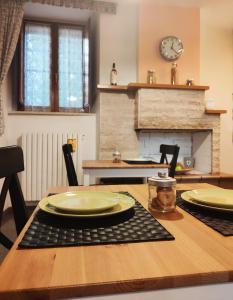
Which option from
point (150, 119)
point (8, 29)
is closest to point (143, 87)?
point (150, 119)

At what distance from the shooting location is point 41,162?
3.36 meters

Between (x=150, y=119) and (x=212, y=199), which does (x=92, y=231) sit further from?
(x=150, y=119)

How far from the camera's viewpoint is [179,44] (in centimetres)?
353

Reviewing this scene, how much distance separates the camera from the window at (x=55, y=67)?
11.6 ft

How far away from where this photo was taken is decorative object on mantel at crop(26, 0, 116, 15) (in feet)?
10.4

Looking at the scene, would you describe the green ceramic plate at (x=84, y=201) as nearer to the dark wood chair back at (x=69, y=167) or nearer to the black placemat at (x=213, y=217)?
the black placemat at (x=213, y=217)

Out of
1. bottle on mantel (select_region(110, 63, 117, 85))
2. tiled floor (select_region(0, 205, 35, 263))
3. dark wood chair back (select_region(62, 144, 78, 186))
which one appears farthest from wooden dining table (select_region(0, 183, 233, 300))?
bottle on mantel (select_region(110, 63, 117, 85))

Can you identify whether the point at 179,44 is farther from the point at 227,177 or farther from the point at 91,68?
the point at 227,177

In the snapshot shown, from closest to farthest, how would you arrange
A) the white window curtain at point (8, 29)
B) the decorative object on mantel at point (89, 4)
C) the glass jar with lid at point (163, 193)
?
1. the glass jar with lid at point (163, 193)
2. the white window curtain at point (8, 29)
3. the decorative object on mantel at point (89, 4)

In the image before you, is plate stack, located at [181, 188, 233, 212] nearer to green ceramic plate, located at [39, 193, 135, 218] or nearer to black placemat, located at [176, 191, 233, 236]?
black placemat, located at [176, 191, 233, 236]

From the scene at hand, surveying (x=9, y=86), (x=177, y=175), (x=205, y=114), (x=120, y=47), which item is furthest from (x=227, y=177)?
(x=9, y=86)

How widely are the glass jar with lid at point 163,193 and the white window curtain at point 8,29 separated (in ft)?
8.70

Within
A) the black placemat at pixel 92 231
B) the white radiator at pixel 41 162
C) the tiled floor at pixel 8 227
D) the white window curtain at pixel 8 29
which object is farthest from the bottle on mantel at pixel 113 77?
the black placemat at pixel 92 231

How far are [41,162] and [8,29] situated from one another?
1565mm
